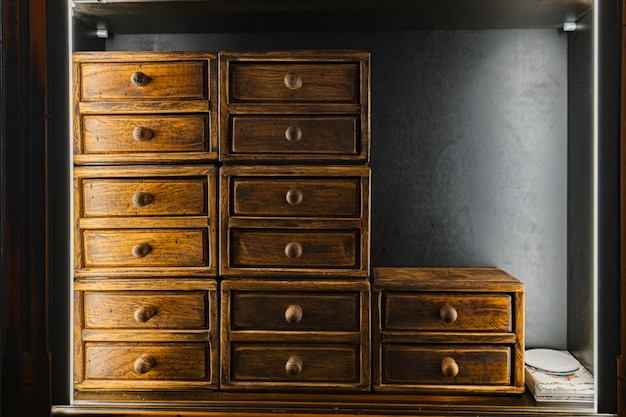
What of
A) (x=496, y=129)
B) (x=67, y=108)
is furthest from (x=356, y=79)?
(x=67, y=108)

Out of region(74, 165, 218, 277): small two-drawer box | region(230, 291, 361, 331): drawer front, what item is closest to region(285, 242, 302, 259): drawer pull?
region(230, 291, 361, 331): drawer front

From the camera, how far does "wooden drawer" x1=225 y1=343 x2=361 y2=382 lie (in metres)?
1.43

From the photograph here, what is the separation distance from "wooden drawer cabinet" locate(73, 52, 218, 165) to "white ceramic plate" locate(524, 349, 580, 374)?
121 centimetres

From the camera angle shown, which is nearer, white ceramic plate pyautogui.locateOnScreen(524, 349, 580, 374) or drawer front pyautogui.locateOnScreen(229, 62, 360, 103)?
drawer front pyautogui.locateOnScreen(229, 62, 360, 103)

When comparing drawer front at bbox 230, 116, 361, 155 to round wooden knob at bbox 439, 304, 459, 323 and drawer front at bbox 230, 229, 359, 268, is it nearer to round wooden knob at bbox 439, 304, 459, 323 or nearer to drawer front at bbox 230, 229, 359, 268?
drawer front at bbox 230, 229, 359, 268

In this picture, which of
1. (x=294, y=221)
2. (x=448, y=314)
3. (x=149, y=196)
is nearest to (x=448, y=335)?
(x=448, y=314)

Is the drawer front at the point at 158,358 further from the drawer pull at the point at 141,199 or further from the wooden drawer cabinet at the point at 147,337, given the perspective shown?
the drawer pull at the point at 141,199

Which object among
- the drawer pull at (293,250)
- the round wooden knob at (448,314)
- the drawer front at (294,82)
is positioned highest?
the drawer front at (294,82)

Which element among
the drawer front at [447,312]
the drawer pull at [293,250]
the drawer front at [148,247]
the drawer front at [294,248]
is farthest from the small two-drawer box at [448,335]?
the drawer front at [148,247]

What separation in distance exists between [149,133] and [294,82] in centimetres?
45

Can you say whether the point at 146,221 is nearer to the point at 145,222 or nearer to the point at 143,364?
the point at 145,222

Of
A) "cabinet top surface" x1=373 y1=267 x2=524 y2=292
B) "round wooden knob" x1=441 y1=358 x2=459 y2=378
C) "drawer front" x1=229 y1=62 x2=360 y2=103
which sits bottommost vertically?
"round wooden knob" x1=441 y1=358 x2=459 y2=378

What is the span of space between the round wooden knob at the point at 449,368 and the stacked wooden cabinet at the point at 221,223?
8.7 inches

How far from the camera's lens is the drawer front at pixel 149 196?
142cm
